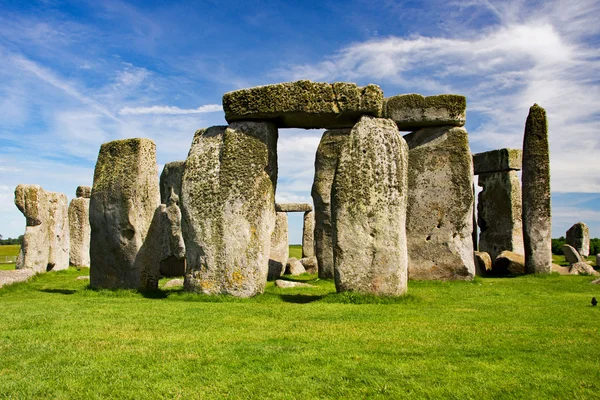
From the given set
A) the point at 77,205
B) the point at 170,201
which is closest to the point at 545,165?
the point at 170,201

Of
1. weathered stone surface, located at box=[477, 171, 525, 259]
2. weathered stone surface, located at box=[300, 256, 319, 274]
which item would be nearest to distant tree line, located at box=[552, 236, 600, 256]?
weathered stone surface, located at box=[477, 171, 525, 259]

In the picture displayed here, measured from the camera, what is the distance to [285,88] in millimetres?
10648

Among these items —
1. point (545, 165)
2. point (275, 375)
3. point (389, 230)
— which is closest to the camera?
point (275, 375)

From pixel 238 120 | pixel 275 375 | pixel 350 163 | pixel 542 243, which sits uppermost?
pixel 238 120

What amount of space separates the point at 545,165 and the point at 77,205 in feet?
57.0

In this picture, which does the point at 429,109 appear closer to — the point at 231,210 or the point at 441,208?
the point at 441,208

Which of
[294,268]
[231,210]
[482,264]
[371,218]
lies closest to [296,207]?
[294,268]

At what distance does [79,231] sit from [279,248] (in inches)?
331

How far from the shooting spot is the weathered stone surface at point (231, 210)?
34.9 ft

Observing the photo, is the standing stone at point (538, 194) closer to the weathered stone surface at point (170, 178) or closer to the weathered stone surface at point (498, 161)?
the weathered stone surface at point (498, 161)

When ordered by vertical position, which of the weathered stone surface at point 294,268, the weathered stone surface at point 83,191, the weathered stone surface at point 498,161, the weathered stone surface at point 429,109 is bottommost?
the weathered stone surface at point 294,268

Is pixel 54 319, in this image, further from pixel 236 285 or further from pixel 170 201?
pixel 170 201

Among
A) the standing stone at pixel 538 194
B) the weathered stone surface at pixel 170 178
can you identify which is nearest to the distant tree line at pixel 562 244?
the standing stone at pixel 538 194

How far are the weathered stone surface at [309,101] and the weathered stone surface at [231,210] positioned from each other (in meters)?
0.38
